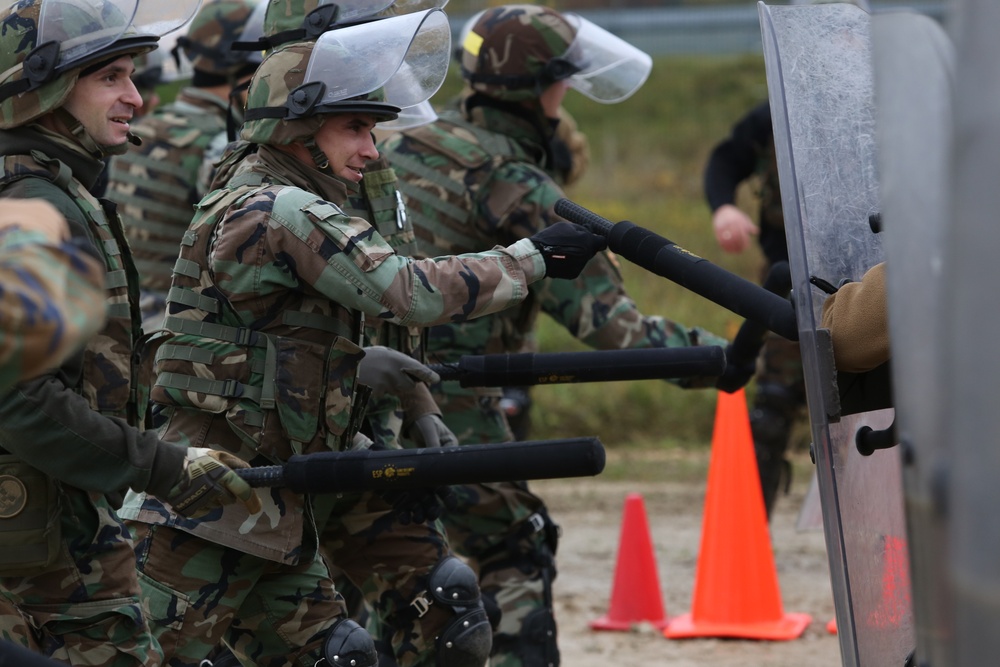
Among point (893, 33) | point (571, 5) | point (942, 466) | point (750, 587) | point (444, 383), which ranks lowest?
point (571, 5)

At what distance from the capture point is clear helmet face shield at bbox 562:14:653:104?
5.19 metres

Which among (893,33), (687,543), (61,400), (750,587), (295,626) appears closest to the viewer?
(893,33)

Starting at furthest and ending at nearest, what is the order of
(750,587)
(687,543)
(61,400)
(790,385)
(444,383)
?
(687,543), (790,385), (750,587), (444,383), (61,400)

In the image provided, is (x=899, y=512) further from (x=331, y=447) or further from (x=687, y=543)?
(x=687, y=543)

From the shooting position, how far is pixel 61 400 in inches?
114

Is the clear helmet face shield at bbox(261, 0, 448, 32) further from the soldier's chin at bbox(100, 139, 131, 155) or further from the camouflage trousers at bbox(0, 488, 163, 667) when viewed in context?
the camouflage trousers at bbox(0, 488, 163, 667)

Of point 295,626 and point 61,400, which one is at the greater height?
point 61,400

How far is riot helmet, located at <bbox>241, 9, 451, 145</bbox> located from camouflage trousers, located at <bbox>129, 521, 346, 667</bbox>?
3.41 feet

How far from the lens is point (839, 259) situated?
9.70 ft

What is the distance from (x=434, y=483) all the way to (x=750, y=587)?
3273 mm

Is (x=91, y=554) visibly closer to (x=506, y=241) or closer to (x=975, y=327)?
(x=506, y=241)

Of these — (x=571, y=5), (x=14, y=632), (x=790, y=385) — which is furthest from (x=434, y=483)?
(x=571, y=5)

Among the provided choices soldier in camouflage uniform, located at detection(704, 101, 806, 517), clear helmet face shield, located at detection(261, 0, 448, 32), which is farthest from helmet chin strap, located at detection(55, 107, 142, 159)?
soldier in camouflage uniform, located at detection(704, 101, 806, 517)

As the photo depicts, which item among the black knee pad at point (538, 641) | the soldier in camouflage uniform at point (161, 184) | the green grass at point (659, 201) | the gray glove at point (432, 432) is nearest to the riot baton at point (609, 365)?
the gray glove at point (432, 432)
